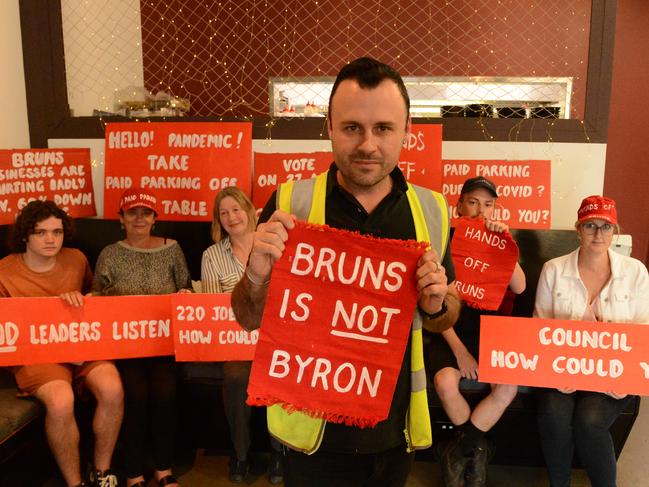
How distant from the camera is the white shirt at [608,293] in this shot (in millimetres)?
2051

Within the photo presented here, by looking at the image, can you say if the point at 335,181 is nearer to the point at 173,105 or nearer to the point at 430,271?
the point at 430,271

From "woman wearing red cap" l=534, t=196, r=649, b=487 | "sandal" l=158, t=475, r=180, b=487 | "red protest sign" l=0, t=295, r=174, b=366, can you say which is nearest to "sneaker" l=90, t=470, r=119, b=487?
"sandal" l=158, t=475, r=180, b=487

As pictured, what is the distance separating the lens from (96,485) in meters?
2.08

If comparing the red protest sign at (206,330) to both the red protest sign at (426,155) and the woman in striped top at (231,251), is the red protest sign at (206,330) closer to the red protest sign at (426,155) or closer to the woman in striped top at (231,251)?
the woman in striped top at (231,251)

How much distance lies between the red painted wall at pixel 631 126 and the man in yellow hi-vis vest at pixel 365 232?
4391 mm

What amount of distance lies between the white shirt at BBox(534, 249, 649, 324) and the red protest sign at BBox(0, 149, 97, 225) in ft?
8.82

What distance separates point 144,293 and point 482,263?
161 centimetres

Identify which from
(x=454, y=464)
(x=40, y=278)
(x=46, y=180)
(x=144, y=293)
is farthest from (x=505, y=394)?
(x=46, y=180)

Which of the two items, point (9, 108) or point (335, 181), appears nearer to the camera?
point (335, 181)

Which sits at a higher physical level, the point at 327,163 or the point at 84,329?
the point at 327,163

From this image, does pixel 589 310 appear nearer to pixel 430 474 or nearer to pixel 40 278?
pixel 430 474

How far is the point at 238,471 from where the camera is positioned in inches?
88.1

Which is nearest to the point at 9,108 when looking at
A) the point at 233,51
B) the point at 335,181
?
the point at 233,51

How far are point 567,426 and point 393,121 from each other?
166 centimetres
